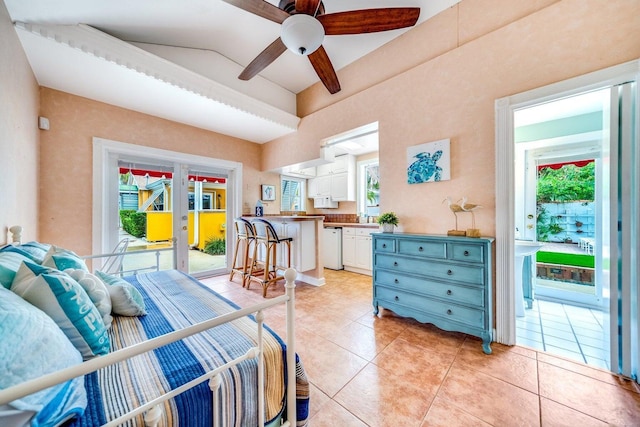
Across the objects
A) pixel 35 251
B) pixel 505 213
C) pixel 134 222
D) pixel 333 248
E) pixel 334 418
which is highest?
pixel 505 213

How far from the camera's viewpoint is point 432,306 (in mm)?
2051

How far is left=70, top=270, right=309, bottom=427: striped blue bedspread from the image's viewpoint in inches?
28.4

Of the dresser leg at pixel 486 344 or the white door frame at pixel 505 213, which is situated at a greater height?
the white door frame at pixel 505 213

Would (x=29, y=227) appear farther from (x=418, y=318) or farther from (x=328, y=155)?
(x=418, y=318)

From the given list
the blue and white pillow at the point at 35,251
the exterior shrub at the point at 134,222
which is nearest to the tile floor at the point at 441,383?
the blue and white pillow at the point at 35,251

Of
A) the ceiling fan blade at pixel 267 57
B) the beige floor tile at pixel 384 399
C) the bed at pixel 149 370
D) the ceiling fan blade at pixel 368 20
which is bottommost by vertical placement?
the beige floor tile at pixel 384 399

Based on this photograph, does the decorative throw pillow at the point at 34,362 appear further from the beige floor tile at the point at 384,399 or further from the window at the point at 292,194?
the window at the point at 292,194

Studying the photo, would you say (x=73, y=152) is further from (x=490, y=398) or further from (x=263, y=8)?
(x=490, y=398)

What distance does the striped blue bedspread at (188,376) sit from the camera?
28.4 inches

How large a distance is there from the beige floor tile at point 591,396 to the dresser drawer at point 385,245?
1307 mm

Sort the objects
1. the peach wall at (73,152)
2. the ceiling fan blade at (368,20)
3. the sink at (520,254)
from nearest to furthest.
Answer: the ceiling fan blade at (368,20) → the sink at (520,254) → the peach wall at (73,152)

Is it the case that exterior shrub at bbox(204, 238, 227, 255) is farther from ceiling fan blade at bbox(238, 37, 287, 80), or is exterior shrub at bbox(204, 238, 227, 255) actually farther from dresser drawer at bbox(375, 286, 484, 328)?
dresser drawer at bbox(375, 286, 484, 328)

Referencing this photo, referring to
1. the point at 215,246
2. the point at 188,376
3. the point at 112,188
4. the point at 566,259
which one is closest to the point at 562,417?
the point at 188,376

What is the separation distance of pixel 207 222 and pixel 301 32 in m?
3.14
